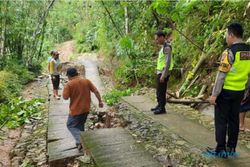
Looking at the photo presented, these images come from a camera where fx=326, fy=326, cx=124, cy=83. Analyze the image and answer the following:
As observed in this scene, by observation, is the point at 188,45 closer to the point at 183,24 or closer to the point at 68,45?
the point at 183,24

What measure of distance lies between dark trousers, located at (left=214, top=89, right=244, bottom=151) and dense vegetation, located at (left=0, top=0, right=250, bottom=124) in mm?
3429

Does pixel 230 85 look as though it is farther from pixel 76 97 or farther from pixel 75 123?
pixel 75 123

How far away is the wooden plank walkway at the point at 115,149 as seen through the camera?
421 centimetres

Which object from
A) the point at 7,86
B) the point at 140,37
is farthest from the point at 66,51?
the point at 7,86

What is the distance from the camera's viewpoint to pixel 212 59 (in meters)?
8.31

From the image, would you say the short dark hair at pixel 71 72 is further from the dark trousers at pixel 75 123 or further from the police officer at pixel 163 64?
the police officer at pixel 163 64

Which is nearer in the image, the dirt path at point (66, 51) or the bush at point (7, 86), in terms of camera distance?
the bush at point (7, 86)

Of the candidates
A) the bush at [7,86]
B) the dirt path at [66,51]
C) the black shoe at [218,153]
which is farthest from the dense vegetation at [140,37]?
the dirt path at [66,51]

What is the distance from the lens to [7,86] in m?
12.1

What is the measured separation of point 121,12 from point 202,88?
7268mm

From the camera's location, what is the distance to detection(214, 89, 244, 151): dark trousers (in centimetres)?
411

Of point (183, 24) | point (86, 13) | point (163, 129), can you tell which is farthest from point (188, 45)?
point (86, 13)

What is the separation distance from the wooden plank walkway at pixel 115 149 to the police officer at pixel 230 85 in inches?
38.7

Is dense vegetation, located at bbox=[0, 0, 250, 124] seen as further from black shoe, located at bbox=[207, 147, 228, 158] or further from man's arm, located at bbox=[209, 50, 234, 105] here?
man's arm, located at bbox=[209, 50, 234, 105]
